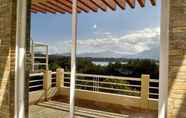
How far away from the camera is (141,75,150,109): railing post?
2657 millimetres

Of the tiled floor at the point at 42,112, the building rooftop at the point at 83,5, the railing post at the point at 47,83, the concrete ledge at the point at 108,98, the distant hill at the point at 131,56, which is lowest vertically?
the tiled floor at the point at 42,112

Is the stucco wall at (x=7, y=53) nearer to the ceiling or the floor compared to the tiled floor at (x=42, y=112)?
nearer to the ceiling

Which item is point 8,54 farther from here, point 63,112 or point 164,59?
point 164,59

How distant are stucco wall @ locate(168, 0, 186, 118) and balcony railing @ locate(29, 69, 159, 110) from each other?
0.62 m

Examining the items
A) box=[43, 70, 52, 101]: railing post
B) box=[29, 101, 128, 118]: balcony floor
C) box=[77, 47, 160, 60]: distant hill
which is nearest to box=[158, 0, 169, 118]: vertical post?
box=[77, 47, 160, 60]: distant hill

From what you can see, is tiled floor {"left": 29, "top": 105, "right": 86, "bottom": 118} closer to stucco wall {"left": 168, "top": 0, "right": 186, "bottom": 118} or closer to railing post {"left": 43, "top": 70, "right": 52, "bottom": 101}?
railing post {"left": 43, "top": 70, "right": 52, "bottom": 101}

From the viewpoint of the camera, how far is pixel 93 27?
305cm

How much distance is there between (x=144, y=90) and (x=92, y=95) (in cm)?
69

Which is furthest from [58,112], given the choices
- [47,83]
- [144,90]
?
[144,90]

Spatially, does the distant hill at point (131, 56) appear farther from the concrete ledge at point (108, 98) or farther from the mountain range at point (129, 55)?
the concrete ledge at point (108, 98)

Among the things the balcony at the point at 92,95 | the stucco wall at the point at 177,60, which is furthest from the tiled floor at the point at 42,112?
the stucco wall at the point at 177,60

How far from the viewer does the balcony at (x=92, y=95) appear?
2.93 m

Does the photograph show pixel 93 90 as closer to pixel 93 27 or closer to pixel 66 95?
pixel 66 95

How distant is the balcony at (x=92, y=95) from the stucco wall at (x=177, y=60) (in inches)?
24.7
